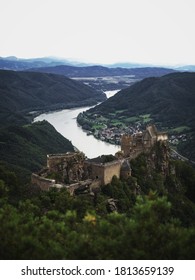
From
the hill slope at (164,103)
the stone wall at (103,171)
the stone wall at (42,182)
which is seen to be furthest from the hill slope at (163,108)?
the stone wall at (42,182)

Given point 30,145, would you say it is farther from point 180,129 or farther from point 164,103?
point 164,103

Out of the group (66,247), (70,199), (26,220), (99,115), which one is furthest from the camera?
(99,115)

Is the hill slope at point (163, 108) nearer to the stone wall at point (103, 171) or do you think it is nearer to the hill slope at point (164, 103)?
the hill slope at point (164, 103)

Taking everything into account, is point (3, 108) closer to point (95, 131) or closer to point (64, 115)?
point (64, 115)

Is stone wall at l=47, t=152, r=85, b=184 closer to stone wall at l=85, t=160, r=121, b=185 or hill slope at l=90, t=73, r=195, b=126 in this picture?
stone wall at l=85, t=160, r=121, b=185

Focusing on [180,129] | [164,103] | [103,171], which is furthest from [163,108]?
[103,171]

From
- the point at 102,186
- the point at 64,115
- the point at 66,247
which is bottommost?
the point at 64,115

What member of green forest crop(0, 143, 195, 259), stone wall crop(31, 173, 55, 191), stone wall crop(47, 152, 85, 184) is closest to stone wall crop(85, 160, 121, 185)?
stone wall crop(47, 152, 85, 184)

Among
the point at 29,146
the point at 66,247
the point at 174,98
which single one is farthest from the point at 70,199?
the point at 174,98

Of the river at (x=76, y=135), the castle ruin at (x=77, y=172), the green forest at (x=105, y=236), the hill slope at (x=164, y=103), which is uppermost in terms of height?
the green forest at (x=105, y=236)
